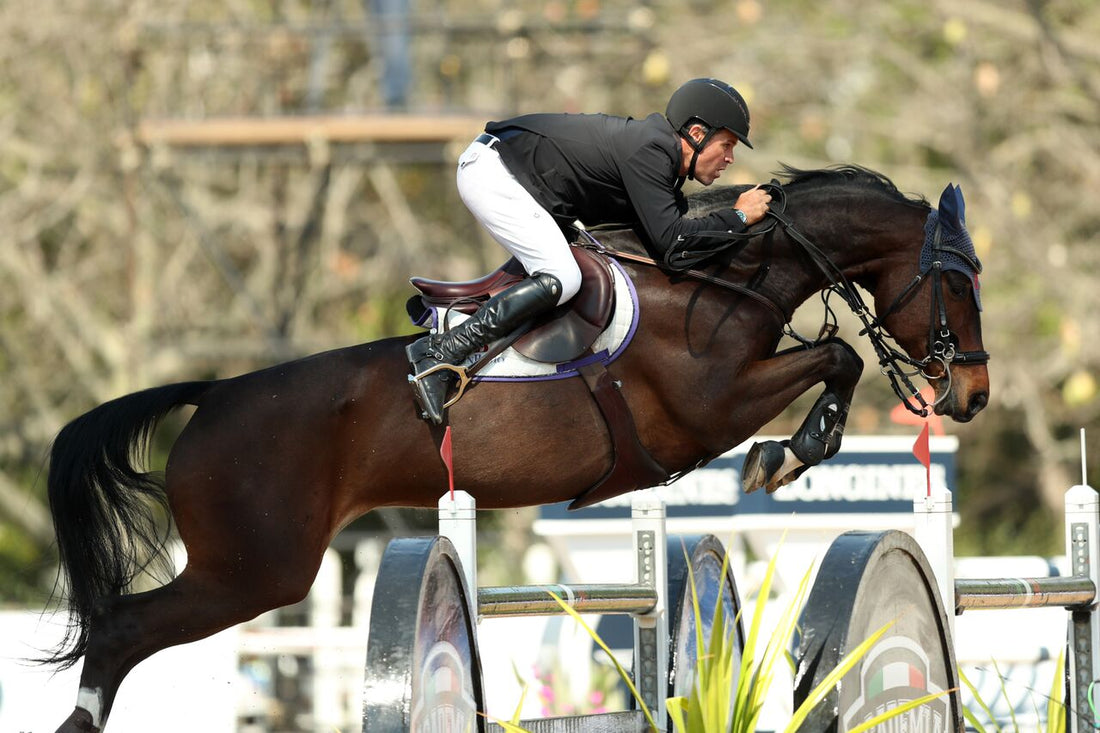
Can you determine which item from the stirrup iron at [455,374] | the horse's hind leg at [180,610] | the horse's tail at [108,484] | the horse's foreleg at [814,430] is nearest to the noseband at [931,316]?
the horse's foreleg at [814,430]

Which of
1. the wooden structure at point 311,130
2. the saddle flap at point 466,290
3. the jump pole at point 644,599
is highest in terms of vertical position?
the wooden structure at point 311,130

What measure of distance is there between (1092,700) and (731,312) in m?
1.42

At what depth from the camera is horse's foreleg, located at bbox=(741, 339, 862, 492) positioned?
14.2 feet

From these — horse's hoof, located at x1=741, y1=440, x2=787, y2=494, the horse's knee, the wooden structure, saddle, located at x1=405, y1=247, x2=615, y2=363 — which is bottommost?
horse's hoof, located at x1=741, y1=440, x2=787, y2=494

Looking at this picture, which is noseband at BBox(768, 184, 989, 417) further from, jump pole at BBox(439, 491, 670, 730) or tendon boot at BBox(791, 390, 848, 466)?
jump pole at BBox(439, 491, 670, 730)

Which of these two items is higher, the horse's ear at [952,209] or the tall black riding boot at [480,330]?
the horse's ear at [952,209]

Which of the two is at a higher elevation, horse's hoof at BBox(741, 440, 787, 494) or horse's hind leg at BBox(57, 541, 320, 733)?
horse's hoof at BBox(741, 440, 787, 494)

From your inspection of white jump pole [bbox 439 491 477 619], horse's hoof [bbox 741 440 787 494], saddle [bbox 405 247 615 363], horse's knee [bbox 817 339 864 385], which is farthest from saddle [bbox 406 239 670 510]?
white jump pole [bbox 439 491 477 619]

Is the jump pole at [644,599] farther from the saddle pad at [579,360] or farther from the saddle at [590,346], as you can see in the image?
the saddle pad at [579,360]

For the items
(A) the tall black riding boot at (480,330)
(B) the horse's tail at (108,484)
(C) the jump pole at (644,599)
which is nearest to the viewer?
(C) the jump pole at (644,599)

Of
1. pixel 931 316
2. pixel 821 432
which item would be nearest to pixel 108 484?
pixel 821 432

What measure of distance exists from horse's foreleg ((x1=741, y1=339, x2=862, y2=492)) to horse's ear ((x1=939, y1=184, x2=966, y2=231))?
470 mm

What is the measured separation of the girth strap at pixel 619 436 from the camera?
14.2 ft

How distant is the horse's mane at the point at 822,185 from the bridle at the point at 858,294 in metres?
0.12
